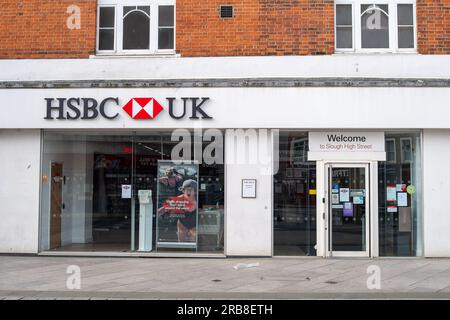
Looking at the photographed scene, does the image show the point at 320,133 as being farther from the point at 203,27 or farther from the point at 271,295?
the point at 271,295

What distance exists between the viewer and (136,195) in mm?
13117

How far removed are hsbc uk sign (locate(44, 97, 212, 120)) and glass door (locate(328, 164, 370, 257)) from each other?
337 centimetres

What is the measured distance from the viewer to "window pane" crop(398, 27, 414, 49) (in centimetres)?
1262

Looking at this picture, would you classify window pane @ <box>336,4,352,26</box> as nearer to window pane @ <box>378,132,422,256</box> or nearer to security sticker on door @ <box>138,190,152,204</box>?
window pane @ <box>378,132,422,256</box>

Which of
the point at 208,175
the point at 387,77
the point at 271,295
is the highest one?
the point at 387,77

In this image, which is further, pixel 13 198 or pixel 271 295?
pixel 13 198

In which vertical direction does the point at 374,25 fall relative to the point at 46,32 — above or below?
above

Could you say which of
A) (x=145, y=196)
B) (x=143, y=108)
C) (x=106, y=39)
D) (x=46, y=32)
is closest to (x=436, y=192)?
(x=145, y=196)

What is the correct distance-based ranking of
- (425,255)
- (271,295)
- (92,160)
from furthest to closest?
1. (92,160)
2. (425,255)
3. (271,295)

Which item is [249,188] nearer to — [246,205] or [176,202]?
[246,205]

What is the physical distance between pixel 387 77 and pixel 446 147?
2107 millimetres

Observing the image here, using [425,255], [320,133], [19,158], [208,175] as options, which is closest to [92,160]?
[19,158]

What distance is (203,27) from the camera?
12.7 m

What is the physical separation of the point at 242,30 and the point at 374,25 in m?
3.14
